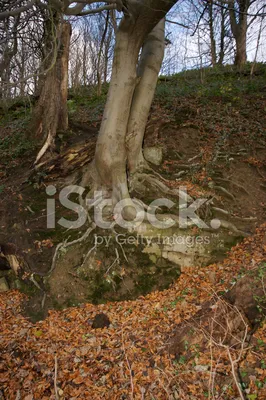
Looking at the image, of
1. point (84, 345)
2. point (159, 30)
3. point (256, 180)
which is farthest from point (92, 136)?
point (84, 345)

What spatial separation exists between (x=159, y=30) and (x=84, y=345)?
6.28m

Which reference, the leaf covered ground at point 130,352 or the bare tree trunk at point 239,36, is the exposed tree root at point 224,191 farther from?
the bare tree trunk at point 239,36

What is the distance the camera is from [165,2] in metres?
4.13

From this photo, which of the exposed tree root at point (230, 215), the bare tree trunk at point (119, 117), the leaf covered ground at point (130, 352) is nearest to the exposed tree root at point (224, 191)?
the exposed tree root at point (230, 215)

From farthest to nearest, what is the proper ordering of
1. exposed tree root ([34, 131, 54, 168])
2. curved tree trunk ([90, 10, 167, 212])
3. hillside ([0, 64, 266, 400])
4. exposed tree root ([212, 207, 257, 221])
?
exposed tree root ([34, 131, 54, 168]) → exposed tree root ([212, 207, 257, 221]) → curved tree trunk ([90, 10, 167, 212]) → hillside ([0, 64, 266, 400])

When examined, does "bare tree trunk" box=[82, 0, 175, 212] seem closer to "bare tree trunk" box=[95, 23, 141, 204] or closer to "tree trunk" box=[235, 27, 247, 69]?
"bare tree trunk" box=[95, 23, 141, 204]

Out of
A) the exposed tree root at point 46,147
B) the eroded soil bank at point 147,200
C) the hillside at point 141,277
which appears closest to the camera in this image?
the hillside at point 141,277

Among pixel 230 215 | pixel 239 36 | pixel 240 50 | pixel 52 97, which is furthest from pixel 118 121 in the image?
pixel 240 50

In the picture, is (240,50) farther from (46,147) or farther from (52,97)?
(46,147)

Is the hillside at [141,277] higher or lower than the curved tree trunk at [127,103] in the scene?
lower

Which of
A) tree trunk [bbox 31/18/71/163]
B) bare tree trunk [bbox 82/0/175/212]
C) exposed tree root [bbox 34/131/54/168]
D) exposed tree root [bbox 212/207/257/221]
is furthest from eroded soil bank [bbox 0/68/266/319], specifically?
bare tree trunk [bbox 82/0/175/212]

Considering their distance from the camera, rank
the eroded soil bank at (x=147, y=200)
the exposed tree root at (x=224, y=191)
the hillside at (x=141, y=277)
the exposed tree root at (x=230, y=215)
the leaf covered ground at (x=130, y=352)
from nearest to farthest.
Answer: the leaf covered ground at (x=130, y=352)
the hillside at (x=141, y=277)
the eroded soil bank at (x=147, y=200)
the exposed tree root at (x=230, y=215)
the exposed tree root at (x=224, y=191)

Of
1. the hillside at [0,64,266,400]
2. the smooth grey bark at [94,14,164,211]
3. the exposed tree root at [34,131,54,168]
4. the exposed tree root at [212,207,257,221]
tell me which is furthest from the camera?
the exposed tree root at [34,131,54,168]

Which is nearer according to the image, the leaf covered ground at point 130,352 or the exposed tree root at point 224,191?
the leaf covered ground at point 130,352
